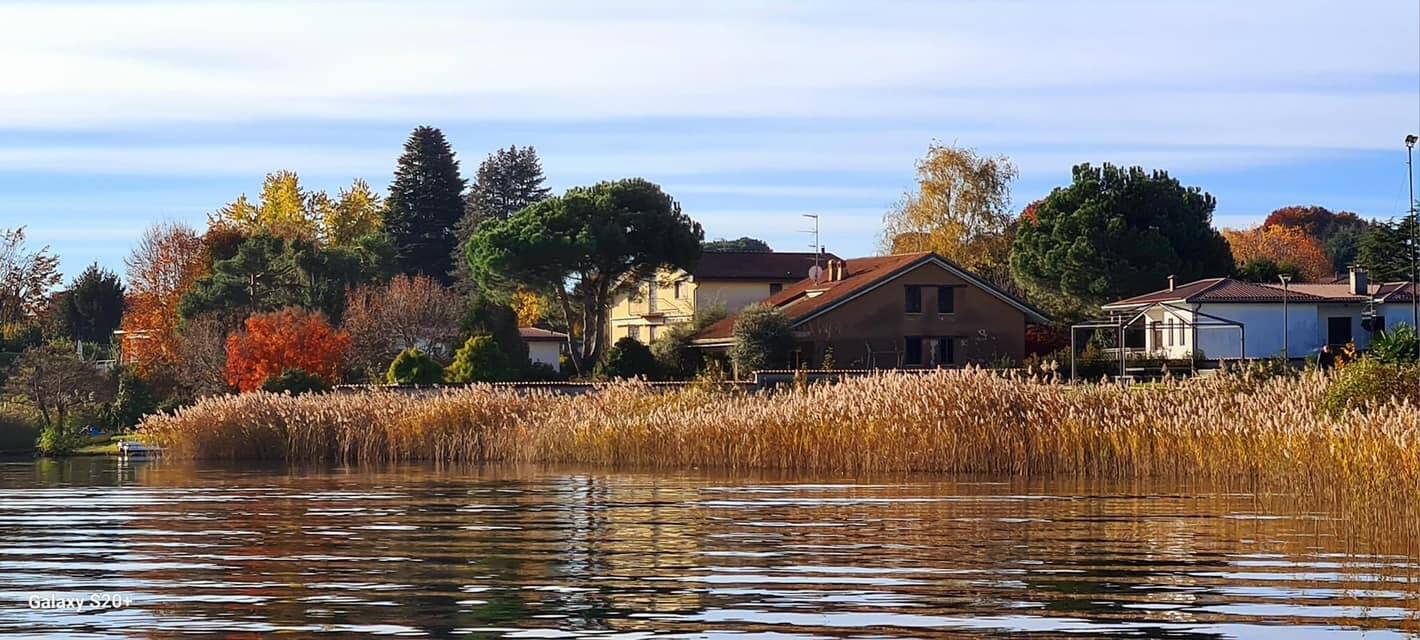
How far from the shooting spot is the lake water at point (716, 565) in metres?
14.3

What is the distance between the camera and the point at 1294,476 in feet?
88.5

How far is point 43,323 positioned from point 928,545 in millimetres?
79600

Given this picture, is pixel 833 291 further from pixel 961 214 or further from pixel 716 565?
pixel 716 565

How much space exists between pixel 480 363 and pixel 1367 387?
134 ft

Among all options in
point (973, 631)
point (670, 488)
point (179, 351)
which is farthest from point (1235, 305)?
point (973, 631)

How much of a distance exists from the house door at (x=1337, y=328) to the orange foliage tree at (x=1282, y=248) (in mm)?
40319

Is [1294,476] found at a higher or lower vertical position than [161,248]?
lower

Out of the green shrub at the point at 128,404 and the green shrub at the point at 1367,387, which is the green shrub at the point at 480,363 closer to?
the green shrub at the point at 128,404

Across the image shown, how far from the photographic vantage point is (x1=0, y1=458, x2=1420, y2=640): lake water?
14.3 metres

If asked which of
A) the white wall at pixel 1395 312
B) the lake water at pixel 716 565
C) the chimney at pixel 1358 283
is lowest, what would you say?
the lake water at pixel 716 565

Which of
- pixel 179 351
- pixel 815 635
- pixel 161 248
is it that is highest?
pixel 161 248

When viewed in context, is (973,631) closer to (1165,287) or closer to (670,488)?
(670,488)

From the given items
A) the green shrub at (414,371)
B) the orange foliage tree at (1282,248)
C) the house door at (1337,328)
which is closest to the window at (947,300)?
the house door at (1337,328)

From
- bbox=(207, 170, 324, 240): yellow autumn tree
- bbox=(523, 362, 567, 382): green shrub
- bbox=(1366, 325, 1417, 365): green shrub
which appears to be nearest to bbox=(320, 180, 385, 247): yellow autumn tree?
bbox=(207, 170, 324, 240): yellow autumn tree
